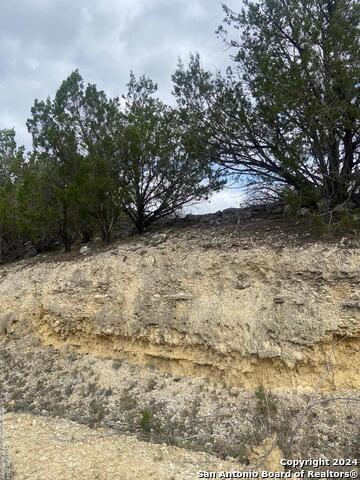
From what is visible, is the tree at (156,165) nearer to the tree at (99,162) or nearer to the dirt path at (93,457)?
the tree at (99,162)

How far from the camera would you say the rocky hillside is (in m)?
7.66

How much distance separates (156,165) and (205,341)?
19.8 ft

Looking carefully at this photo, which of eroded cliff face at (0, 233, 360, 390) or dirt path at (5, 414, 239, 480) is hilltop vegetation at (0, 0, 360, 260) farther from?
dirt path at (5, 414, 239, 480)

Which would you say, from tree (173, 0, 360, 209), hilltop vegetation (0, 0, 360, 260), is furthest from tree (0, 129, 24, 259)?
tree (173, 0, 360, 209)

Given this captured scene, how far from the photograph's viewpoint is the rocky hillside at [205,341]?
766cm

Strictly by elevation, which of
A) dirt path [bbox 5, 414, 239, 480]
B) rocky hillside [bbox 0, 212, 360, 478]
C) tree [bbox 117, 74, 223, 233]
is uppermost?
tree [bbox 117, 74, 223, 233]

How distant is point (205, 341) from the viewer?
362 inches

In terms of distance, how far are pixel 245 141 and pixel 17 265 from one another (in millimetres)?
8955

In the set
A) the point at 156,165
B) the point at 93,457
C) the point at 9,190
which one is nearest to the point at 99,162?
the point at 156,165

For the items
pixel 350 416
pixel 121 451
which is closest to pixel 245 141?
pixel 350 416

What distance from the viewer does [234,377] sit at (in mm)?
8617

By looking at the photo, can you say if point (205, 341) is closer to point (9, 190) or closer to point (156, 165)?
point (156, 165)

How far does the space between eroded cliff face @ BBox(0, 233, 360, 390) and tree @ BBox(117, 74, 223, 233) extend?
1.53 meters

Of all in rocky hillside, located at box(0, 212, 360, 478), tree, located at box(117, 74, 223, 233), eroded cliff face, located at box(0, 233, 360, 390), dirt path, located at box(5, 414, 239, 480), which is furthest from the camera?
tree, located at box(117, 74, 223, 233)
